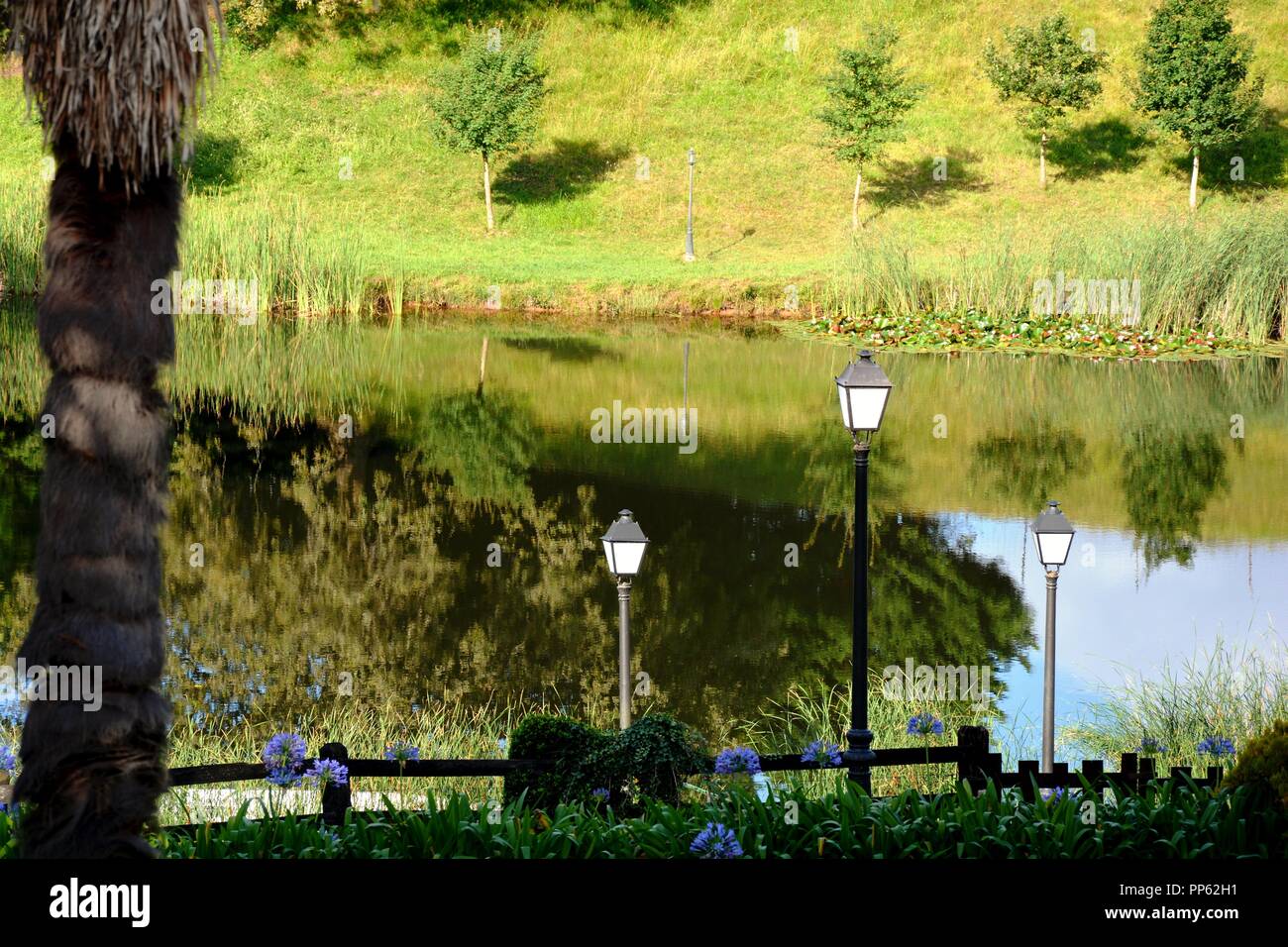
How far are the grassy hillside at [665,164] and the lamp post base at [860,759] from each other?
23163 mm

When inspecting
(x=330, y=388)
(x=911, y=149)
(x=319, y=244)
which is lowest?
(x=330, y=388)

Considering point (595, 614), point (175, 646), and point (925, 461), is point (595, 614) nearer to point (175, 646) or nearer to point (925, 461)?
point (175, 646)

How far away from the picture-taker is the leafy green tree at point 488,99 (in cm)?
3491

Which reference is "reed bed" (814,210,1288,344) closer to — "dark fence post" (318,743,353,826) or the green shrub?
the green shrub

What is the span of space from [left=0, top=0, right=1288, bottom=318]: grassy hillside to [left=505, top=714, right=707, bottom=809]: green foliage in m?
23.1

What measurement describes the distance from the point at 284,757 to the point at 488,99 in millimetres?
30864

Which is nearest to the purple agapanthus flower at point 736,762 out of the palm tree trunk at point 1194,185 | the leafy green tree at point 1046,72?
the palm tree trunk at point 1194,185

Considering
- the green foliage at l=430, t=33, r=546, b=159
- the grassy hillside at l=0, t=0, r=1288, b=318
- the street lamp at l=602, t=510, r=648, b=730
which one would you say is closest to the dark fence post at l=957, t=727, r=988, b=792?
the street lamp at l=602, t=510, r=648, b=730

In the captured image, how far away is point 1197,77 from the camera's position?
35781 millimetres

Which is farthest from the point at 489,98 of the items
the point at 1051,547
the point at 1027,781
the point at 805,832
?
the point at 805,832

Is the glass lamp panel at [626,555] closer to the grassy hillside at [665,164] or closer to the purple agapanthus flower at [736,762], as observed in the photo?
the purple agapanthus flower at [736,762]

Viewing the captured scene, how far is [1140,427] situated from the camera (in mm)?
19828
